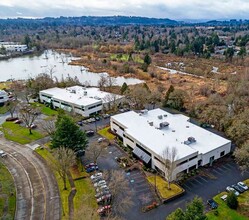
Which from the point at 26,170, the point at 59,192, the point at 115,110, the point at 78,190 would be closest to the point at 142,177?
the point at 78,190

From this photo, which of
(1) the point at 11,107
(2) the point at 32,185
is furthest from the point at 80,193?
(1) the point at 11,107

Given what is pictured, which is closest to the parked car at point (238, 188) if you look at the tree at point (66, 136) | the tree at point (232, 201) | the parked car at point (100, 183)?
the tree at point (232, 201)

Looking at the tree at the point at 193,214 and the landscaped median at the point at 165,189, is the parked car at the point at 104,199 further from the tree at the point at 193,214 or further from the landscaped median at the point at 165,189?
the tree at the point at 193,214

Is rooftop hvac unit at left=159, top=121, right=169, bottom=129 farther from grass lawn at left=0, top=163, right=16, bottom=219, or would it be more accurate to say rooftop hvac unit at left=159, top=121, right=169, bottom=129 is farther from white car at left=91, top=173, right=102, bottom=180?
grass lawn at left=0, top=163, right=16, bottom=219

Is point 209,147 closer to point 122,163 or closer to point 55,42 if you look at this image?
point 122,163

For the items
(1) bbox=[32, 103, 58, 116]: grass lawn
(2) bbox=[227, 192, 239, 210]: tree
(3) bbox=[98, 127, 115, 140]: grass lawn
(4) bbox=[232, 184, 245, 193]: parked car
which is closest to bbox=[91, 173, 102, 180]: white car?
(3) bbox=[98, 127, 115, 140]: grass lawn

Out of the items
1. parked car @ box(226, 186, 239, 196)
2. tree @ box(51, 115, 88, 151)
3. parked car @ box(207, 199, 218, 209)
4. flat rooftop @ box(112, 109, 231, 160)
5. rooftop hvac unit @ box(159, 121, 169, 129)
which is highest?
tree @ box(51, 115, 88, 151)
